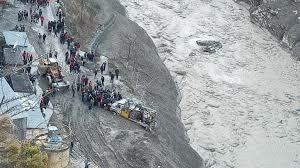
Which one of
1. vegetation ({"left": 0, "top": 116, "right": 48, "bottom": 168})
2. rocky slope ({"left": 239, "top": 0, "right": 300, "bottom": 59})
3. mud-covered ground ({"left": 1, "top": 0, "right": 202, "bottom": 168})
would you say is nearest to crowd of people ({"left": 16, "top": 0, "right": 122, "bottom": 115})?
mud-covered ground ({"left": 1, "top": 0, "right": 202, "bottom": 168})

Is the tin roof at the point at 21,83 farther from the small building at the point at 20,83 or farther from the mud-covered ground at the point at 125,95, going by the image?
the mud-covered ground at the point at 125,95

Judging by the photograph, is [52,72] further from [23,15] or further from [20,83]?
[23,15]

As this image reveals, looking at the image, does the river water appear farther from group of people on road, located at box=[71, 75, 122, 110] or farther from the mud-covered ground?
group of people on road, located at box=[71, 75, 122, 110]

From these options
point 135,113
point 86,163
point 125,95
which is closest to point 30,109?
point 86,163

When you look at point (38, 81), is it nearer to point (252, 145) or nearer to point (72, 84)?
point (72, 84)

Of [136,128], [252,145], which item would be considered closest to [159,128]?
[136,128]

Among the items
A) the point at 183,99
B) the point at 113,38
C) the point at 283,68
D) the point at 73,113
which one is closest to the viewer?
the point at 73,113

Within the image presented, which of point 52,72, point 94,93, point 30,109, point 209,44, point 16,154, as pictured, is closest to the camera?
point 16,154
